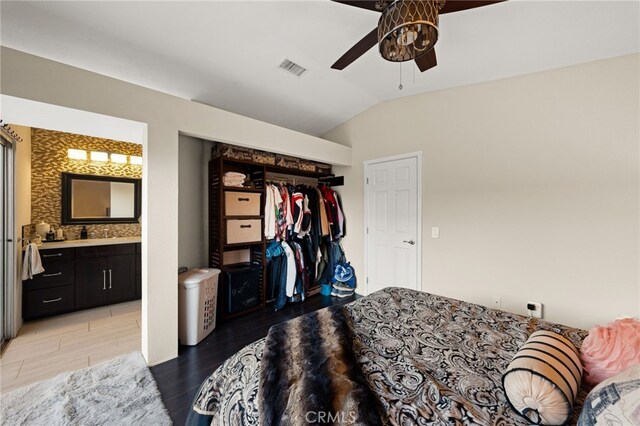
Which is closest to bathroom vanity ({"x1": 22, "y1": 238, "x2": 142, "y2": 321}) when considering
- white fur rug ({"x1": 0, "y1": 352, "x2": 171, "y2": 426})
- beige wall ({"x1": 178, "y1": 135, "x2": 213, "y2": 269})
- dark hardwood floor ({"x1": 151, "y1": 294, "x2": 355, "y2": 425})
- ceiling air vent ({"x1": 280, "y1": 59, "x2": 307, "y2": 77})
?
beige wall ({"x1": 178, "y1": 135, "x2": 213, "y2": 269})

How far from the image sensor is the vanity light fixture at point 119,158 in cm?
364

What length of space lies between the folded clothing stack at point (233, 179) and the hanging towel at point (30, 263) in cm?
206

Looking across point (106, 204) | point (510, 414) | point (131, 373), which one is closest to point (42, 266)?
point (106, 204)

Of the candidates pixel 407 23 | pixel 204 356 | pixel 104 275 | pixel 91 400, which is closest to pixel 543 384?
pixel 407 23

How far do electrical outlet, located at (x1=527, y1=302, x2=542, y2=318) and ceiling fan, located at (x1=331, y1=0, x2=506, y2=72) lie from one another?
7.94 feet

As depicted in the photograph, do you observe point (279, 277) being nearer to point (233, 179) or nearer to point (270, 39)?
point (233, 179)

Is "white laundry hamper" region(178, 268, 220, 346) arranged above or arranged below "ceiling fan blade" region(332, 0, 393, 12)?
below

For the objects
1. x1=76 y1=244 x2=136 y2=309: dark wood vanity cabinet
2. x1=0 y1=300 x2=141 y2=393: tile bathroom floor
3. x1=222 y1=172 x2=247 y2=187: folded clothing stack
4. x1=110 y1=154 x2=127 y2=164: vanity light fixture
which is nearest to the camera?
x1=0 y1=300 x2=141 y2=393: tile bathroom floor

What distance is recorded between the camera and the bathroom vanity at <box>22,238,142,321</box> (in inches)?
110

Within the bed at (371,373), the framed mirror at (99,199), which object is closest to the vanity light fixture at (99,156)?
the framed mirror at (99,199)

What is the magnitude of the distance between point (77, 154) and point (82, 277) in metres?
1.65

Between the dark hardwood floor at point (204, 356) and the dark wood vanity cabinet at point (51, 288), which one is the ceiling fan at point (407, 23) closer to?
the dark hardwood floor at point (204, 356)

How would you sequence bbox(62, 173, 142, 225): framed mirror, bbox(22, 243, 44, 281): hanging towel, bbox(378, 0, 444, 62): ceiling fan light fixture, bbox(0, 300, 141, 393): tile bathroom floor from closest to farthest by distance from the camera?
bbox(378, 0, 444, 62): ceiling fan light fixture, bbox(0, 300, 141, 393): tile bathroom floor, bbox(22, 243, 44, 281): hanging towel, bbox(62, 173, 142, 225): framed mirror

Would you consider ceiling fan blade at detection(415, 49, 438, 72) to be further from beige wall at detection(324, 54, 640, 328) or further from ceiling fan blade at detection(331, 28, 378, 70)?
beige wall at detection(324, 54, 640, 328)
